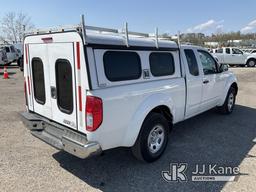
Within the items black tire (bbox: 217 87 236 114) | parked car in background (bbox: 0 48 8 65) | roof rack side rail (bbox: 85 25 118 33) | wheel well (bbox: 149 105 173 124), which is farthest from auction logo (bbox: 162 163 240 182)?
parked car in background (bbox: 0 48 8 65)

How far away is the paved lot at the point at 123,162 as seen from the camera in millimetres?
3453

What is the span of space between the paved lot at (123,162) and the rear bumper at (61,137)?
525mm

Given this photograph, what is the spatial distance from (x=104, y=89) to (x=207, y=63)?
3.43 meters

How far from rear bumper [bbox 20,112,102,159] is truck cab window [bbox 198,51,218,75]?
134 inches

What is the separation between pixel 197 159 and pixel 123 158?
1.28 metres

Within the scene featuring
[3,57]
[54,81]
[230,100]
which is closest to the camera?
[54,81]

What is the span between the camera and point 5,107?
25.2 feet

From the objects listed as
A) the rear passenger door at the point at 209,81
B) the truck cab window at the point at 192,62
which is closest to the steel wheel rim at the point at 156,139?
the truck cab window at the point at 192,62

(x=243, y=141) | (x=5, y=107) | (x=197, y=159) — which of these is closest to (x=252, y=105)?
(x=243, y=141)

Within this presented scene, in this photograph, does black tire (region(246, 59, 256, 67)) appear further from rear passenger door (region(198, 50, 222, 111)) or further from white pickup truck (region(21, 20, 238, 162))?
white pickup truck (region(21, 20, 238, 162))

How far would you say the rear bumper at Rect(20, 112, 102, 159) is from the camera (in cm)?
315

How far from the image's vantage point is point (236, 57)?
24406 millimetres

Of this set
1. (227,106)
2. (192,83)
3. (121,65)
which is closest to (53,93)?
(121,65)

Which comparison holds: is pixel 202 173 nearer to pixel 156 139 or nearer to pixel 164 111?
pixel 156 139
